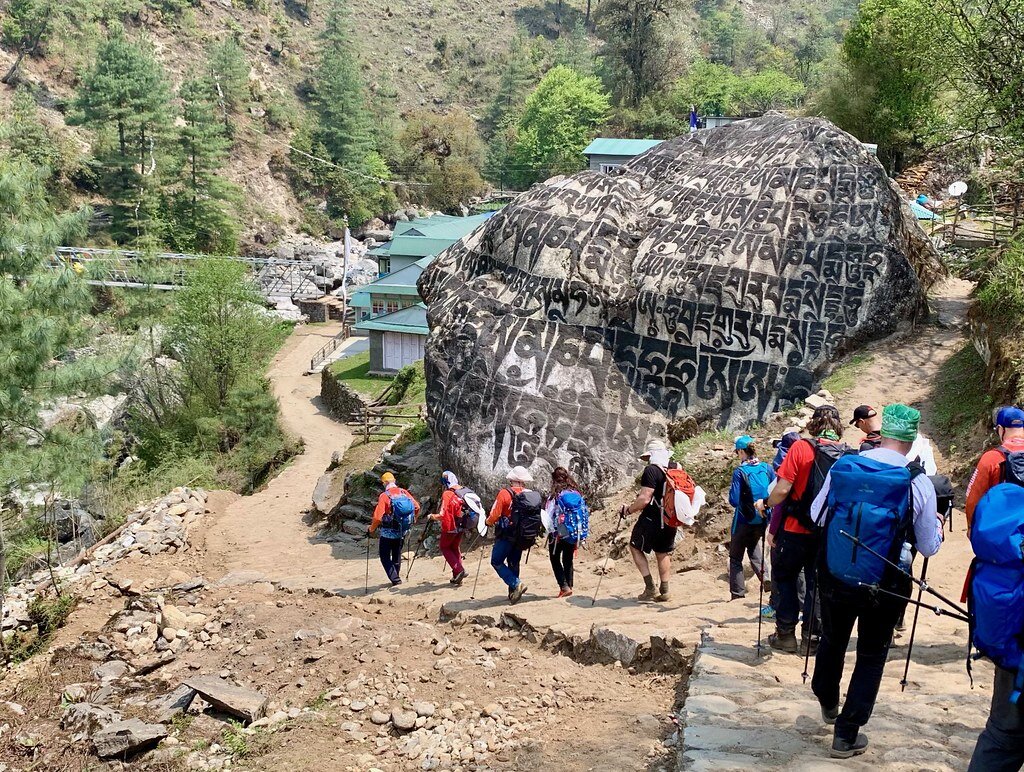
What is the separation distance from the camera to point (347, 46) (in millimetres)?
79562

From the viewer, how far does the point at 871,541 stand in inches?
199

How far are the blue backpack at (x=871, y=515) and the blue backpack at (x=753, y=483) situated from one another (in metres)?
3.34

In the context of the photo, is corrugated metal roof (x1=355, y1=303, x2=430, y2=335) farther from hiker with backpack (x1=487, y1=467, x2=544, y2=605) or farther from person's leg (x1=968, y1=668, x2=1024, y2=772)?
person's leg (x1=968, y1=668, x2=1024, y2=772)

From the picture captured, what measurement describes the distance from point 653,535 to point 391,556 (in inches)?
188

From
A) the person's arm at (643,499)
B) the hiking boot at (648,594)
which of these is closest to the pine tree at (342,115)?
the hiking boot at (648,594)

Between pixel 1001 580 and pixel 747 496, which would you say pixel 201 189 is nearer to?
pixel 747 496

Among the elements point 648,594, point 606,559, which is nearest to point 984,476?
point 648,594

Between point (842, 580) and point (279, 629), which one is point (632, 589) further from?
point (842, 580)

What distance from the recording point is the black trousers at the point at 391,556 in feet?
42.0

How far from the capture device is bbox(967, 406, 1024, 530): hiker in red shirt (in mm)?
5621

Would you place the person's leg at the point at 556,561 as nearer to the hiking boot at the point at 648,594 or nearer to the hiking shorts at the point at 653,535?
the hiking boot at the point at 648,594

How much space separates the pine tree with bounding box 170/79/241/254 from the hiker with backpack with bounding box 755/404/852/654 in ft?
172

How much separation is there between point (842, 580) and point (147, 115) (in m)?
56.6

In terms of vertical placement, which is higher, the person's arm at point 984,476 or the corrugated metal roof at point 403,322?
the person's arm at point 984,476
